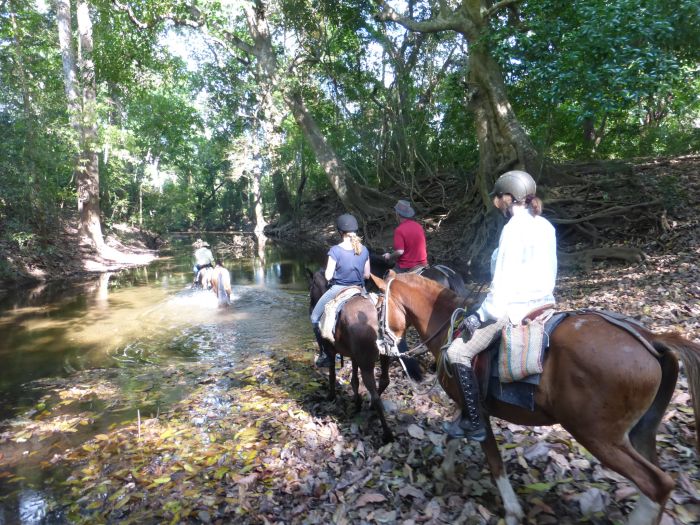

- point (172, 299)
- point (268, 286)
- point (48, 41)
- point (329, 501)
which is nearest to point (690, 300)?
point (329, 501)

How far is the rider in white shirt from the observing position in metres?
3.08

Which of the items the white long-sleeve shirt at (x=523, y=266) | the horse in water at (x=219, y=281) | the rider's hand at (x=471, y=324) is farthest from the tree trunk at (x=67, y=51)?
the white long-sleeve shirt at (x=523, y=266)

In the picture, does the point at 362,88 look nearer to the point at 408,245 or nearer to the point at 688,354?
the point at 408,245

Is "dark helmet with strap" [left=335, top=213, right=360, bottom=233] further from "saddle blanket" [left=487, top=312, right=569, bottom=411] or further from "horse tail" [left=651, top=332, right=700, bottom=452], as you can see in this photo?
"horse tail" [left=651, top=332, right=700, bottom=452]

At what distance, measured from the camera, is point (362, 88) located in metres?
22.6

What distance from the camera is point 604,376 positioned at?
8.68 ft

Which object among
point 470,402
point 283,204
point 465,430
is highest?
point 283,204

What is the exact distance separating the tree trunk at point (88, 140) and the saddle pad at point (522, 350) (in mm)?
21576

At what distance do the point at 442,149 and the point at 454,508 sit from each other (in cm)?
2026

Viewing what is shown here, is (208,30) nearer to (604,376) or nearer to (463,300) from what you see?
(463,300)

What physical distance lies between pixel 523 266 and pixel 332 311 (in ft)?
8.78

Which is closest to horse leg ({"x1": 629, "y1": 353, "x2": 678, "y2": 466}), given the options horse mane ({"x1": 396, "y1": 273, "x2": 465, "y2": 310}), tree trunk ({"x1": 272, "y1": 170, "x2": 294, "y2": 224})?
horse mane ({"x1": 396, "y1": 273, "x2": 465, "y2": 310})

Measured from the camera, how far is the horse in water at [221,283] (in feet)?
39.6

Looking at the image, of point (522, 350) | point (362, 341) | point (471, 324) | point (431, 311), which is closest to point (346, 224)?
point (362, 341)
